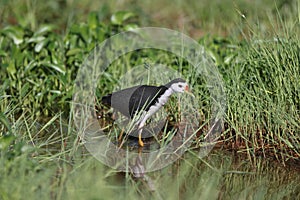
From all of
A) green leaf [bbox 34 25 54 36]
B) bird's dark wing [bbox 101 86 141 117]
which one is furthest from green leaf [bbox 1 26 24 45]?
bird's dark wing [bbox 101 86 141 117]

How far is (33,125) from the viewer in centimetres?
362

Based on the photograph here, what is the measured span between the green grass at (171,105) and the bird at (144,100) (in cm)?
28

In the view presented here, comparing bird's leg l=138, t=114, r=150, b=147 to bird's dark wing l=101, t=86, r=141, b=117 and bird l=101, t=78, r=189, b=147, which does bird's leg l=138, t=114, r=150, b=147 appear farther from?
bird's dark wing l=101, t=86, r=141, b=117

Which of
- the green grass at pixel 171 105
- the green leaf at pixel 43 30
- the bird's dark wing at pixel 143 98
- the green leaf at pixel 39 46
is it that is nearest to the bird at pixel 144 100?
the bird's dark wing at pixel 143 98

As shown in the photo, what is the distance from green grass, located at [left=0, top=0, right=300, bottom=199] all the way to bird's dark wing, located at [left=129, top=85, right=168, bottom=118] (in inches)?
13.3

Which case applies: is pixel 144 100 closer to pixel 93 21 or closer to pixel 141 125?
pixel 141 125

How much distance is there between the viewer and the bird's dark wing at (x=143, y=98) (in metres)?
3.46

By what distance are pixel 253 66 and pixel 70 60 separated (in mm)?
1383

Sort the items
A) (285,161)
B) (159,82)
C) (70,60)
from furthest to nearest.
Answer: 1. (70,60)
2. (159,82)
3. (285,161)

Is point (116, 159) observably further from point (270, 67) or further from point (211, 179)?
point (270, 67)

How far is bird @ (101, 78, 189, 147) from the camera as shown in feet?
11.4

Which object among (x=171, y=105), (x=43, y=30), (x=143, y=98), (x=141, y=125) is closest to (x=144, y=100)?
(x=143, y=98)

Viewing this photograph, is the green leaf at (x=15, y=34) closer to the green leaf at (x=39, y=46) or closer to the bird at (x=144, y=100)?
the green leaf at (x=39, y=46)

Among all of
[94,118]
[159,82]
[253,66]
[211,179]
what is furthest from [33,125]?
[253,66]
